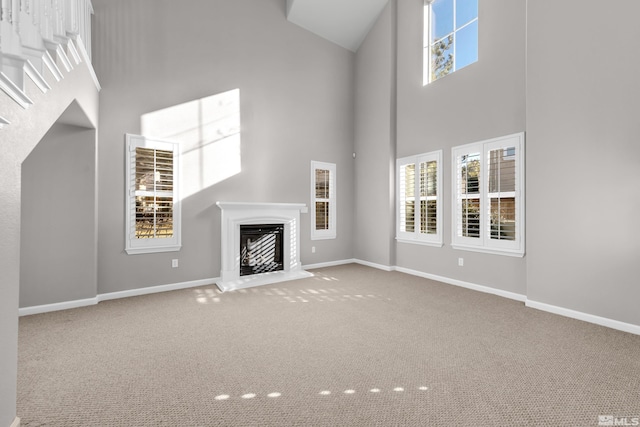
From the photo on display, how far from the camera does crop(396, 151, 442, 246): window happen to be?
4.92 m

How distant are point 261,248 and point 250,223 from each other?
1.66 ft

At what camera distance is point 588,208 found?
309 centimetres

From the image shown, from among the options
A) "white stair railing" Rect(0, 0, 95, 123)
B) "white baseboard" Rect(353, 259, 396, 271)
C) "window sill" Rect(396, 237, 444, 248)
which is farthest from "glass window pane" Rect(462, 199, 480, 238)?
"white stair railing" Rect(0, 0, 95, 123)

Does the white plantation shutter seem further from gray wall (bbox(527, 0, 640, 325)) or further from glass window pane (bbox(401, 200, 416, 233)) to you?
gray wall (bbox(527, 0, 640, 325))

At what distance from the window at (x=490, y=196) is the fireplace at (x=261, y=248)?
118 inches

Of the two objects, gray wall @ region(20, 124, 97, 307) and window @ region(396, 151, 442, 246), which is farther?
window @ region(396, 151, 442, 246)

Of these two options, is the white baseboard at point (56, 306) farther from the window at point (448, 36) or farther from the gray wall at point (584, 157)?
the window at point (448, 36)

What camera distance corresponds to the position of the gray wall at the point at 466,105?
392 cm

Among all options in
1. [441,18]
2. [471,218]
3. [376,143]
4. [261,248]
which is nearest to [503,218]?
[471,218]

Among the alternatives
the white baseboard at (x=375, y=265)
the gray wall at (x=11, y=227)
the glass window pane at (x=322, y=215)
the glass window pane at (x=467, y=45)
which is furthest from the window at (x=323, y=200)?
the gray wall at (x=11, y=227)

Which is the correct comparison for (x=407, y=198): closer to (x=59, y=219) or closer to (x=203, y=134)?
(x=203, y=134)

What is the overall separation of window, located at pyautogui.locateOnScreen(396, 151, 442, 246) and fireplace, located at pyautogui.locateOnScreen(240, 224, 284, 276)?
2.29 meters

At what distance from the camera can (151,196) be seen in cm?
417

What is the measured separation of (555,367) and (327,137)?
5.10 meters
